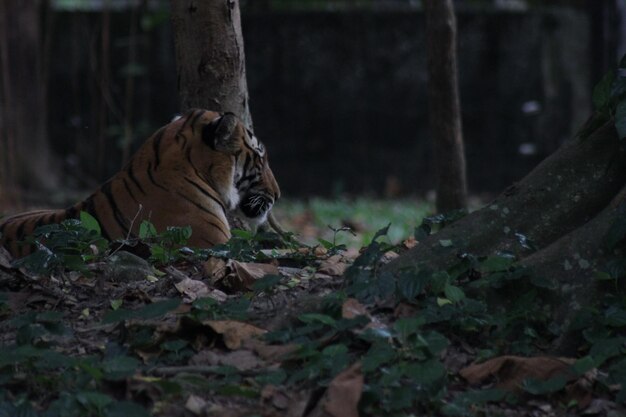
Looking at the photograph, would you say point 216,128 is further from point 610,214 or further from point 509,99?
point 509,99

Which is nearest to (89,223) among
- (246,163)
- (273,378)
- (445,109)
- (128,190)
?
(128,190)

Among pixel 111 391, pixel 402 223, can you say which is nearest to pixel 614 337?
pixel 111 391

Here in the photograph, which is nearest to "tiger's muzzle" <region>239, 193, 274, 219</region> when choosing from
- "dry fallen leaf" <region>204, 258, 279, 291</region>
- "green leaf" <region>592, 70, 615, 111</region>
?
"dry fallen leaf" <region>204, 258, 279, 291</region>

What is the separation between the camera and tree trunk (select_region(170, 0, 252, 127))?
5.54m

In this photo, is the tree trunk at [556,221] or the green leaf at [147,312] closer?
the green leaf at [147,312]

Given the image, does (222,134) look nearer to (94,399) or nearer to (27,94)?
(94,399)

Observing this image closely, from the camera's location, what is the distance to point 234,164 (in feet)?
19.5

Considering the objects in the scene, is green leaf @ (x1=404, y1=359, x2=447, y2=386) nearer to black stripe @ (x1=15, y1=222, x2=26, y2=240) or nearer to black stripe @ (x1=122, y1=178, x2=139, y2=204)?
black stripe @ (x1=122, y1=178, x2=139, y2=204)

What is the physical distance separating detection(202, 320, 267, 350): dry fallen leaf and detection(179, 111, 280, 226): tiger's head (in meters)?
2.19

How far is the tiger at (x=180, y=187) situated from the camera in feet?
18.5

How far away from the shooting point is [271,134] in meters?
11.9

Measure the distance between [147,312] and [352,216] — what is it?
6.77 meters

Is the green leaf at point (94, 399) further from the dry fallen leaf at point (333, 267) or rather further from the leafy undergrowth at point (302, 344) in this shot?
the dry fallen leaf at point (333, 267)

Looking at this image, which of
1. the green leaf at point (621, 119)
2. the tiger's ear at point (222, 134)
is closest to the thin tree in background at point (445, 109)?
the tiger's ear at point (222, 134)
